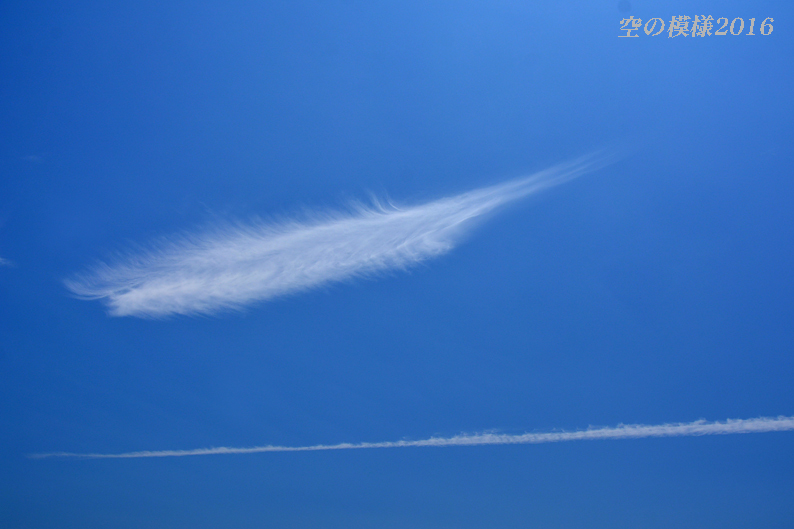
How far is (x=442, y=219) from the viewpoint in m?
4.45

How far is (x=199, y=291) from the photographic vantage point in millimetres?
4719

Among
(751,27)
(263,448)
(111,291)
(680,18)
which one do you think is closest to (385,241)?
(263,448)

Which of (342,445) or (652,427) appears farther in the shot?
(342,445)

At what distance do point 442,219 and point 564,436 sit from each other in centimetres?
229

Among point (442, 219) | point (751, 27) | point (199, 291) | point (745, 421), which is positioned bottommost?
point (745, 421)

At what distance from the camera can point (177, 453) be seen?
478 cm

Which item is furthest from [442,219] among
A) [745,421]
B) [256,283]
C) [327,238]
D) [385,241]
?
[745,421]

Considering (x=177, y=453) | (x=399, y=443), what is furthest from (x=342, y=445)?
(x=177, y=453)

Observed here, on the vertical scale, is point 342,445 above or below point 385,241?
below

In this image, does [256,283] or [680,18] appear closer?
[680,18]

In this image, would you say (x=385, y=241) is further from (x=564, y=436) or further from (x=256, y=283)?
(x=564, y=436)

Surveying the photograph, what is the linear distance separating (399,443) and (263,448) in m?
1.34

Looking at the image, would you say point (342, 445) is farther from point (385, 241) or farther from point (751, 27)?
point (751, 27)

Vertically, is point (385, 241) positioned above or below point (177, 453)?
above
